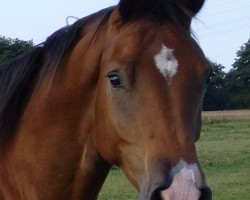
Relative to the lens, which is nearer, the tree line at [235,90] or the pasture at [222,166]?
the pasture at [222,166]

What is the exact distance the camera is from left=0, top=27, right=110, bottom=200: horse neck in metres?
3.36

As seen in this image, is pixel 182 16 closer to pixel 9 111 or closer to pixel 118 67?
pixel 118 67

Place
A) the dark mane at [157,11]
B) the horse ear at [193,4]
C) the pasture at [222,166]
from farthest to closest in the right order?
1. the pasture at [222,166]
2. the horse ear at [193,4]
3. the dark mane at [157,11]

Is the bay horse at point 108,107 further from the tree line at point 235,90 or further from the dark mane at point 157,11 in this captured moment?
the tree line at point 235,90

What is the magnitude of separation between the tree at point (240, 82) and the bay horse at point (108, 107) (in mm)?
51486

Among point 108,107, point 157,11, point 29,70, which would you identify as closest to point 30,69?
point 29,70

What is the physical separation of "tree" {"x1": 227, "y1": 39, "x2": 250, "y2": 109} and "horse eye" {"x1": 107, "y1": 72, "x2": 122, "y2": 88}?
2041 inches

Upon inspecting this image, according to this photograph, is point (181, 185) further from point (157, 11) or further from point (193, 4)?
point (193, 4)

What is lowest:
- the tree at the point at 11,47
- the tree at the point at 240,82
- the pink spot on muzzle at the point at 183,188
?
the tree at the point at 240,82

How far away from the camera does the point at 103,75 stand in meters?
3.21

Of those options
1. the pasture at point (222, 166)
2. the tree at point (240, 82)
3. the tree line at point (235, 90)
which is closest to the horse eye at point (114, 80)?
the pasture at point (222, 166)

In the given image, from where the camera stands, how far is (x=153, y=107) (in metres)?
2.92

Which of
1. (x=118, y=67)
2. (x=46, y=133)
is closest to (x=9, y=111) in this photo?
(x=46, y=133)

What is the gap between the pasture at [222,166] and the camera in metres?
13.4
